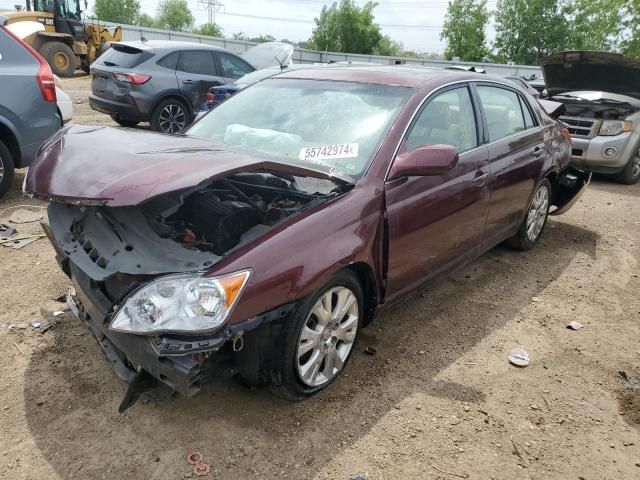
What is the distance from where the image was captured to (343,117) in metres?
3.20

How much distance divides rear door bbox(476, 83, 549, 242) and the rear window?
6.93m

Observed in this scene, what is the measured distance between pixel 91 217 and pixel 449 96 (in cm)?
245

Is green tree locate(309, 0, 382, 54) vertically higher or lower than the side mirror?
higher

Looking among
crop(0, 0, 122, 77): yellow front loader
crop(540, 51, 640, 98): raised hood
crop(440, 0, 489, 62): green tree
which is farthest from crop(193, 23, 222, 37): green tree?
crop(540, 51, 640, 98): raised hood

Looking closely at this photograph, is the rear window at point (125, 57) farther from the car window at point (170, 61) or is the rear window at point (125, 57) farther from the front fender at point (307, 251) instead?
the front fender at point (307, 251)

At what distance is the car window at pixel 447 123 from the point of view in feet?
10.5

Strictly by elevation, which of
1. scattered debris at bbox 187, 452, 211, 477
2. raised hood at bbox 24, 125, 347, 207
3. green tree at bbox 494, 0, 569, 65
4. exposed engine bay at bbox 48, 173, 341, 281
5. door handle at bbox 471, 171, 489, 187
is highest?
green tree at bbox 494, 0, 569, 65

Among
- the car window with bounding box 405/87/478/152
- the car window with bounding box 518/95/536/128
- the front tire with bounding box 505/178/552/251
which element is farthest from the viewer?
the front tire with bounding box 505/178/552/251

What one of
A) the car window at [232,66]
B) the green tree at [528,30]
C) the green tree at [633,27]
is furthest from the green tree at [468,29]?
the car window at [232,66]

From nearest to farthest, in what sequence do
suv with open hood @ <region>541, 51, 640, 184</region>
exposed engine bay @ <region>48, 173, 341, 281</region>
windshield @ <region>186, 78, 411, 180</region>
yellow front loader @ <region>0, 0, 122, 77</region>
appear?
exposed engine bay @ <region>48, 173, 341, 281</region>
windshield @ <region>186, 78, 411, 180</region>
suv with open hood @ <region>541, 51, 640, 184</region>
yellow front loader @ <region>0, 0, 122, 77</region>

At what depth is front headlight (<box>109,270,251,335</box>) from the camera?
2143 millimetres

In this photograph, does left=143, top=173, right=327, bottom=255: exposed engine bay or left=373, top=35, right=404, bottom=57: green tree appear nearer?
left=143, top=173, right=327, bottom=255: exposed engine bay

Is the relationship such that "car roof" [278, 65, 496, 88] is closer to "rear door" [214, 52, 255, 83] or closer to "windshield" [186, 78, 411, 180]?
"windshield" [186, 78, 411, 180]

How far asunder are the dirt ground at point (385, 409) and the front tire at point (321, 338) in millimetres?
142
